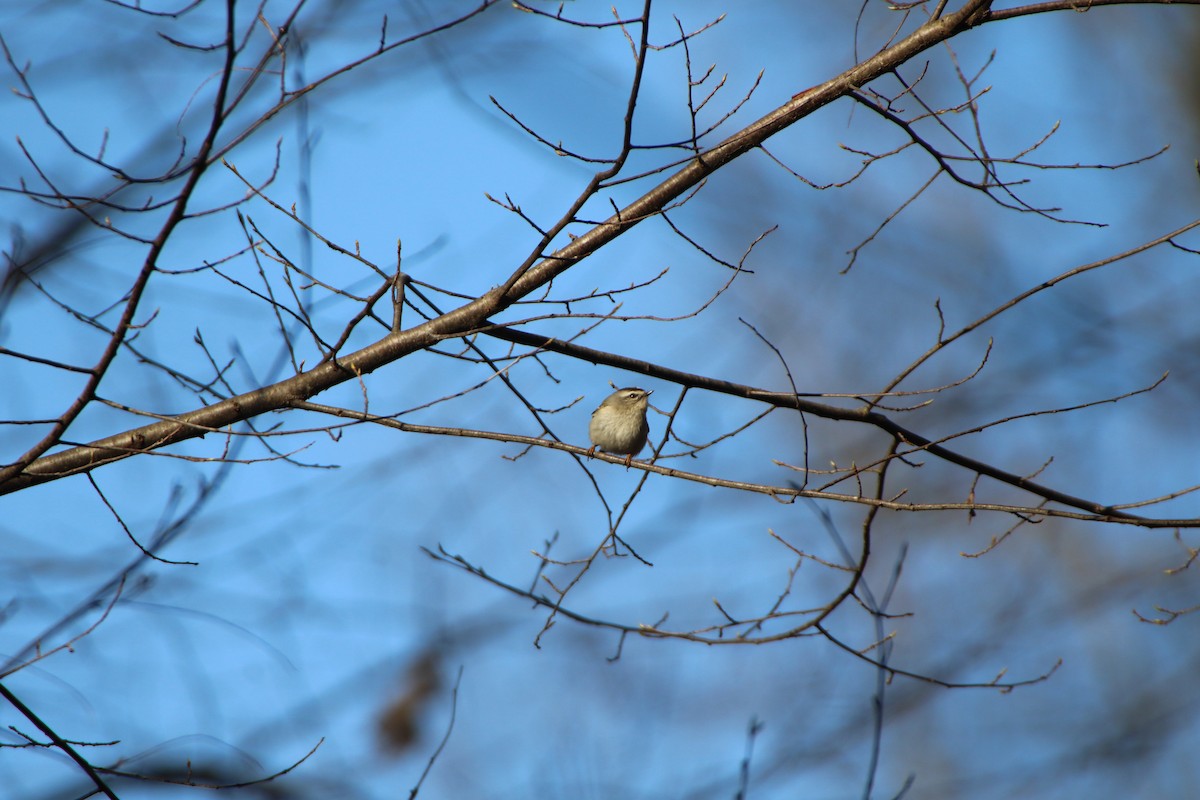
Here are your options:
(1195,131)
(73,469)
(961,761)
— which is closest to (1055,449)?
(1195,131)

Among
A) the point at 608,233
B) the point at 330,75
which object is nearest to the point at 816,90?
the point at 608,233

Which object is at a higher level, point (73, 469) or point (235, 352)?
point (235, 352)

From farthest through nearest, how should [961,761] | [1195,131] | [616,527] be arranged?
1. [961,761]
2. [1195,131]
3. [616,527]

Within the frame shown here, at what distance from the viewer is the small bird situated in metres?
6.36

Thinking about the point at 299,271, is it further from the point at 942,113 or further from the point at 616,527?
the point at 942,113

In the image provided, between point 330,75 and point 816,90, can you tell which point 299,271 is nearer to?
point 330,75

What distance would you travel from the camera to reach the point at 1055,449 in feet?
36.4

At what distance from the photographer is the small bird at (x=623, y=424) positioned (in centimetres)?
636

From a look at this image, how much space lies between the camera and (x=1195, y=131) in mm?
10008

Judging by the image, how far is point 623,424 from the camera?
6.37 metres

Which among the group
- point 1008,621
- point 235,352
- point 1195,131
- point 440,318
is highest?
point 1195,131

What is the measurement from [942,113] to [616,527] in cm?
200

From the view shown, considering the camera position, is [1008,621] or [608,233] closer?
[608,233]

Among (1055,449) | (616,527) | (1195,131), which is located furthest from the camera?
(1055,449)
